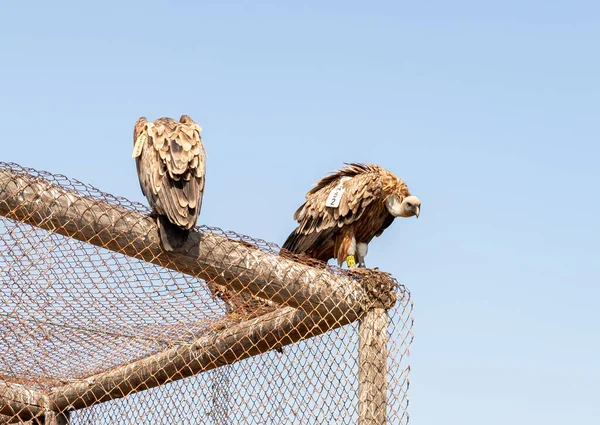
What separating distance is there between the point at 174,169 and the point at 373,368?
4.06ft

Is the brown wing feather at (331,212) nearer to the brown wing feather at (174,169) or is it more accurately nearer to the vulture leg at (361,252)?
the vulture leg at (361,252)

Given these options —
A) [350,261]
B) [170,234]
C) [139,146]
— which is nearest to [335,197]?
[350,261]

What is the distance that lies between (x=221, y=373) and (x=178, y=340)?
28 centimetres

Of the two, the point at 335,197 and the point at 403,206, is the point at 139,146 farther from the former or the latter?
the point at 403,206

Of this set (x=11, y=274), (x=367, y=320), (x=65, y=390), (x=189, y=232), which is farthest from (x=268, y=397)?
(x=65, y=390)

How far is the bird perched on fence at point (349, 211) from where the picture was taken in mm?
5750

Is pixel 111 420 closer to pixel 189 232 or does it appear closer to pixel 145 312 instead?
pixel 145 312

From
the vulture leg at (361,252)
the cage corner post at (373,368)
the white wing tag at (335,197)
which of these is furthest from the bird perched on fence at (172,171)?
the vulture leg at (361,252)

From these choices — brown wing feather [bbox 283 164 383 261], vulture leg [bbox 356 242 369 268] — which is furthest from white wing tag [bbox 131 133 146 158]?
vulture leg [bbox 356 242 369 268]

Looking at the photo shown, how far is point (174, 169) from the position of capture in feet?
13.4

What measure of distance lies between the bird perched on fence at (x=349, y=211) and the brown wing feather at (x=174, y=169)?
4.81ft

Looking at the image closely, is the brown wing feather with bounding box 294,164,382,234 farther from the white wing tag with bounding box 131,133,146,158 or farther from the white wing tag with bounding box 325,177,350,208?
the white wing tag with bounding box 131,133,146,158

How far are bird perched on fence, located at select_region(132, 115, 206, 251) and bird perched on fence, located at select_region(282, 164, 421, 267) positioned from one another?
1.46m

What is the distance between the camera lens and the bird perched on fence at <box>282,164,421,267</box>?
5750 millimetres
